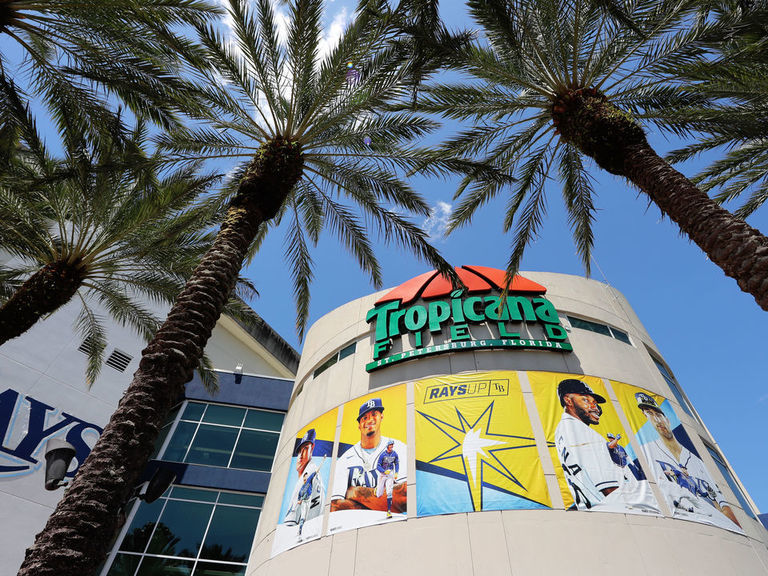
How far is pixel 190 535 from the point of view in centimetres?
1562

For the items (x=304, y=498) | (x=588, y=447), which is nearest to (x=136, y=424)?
(x=304, y=498)

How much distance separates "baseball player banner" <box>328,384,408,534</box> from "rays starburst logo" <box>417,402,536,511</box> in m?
1.08

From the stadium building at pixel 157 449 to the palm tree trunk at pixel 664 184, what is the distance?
16144mm

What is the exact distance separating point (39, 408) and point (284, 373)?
16503 millimetres

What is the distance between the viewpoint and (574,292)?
1755 centimetres

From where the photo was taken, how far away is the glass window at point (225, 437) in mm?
18562

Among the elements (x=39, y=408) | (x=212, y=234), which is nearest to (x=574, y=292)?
(x=212, y=234)

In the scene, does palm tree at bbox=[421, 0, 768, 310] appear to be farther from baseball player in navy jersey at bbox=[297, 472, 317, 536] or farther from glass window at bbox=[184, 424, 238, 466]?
glass window at bbox=[184, 424, 238, 466]

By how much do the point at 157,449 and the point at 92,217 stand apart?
13.1 metres

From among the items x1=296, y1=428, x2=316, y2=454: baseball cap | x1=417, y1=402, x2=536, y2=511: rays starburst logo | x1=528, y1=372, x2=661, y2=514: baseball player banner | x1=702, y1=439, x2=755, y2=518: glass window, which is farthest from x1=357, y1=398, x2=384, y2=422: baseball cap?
x1=702, y1=439, x2=755, y2=518: glass window

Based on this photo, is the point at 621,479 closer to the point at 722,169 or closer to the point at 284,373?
the point at 722,169

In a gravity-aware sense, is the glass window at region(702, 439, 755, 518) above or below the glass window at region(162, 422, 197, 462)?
below

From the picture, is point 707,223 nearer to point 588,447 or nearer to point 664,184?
point 664,184

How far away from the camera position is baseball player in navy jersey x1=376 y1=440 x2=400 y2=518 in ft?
40.0
